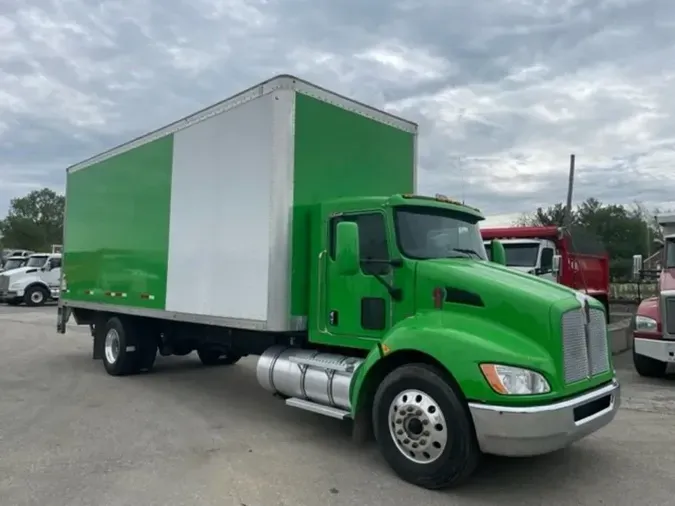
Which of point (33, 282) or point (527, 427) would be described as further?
point (33, 282)

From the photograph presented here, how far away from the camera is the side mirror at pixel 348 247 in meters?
5.31

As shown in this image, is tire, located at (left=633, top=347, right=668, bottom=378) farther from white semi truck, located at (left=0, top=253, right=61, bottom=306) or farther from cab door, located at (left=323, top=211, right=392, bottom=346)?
white semi truck, located at (left=0, top=253, right=61, bottom=306)

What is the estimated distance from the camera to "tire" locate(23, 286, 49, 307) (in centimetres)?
2703

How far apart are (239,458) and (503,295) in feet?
9.14

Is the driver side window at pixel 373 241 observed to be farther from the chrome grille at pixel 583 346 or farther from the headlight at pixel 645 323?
the headlight at pixel 645 323

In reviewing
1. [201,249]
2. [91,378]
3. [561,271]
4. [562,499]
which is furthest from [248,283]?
[561,271]

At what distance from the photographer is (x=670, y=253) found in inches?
411

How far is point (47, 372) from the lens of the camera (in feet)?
32.6

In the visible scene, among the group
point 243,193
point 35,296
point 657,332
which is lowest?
point 35,296

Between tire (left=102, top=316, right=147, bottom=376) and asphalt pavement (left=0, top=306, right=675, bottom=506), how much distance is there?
0.66 metres

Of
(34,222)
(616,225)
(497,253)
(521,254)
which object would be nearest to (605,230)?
(616,225)

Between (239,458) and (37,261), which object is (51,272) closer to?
(37,261)

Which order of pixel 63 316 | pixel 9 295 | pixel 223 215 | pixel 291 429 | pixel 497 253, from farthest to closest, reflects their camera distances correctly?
pixel 9 295
pixel 63 316
pixel 223 215
pixel 497 253
pixel 291 429

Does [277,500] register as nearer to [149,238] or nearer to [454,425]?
[454,425]
